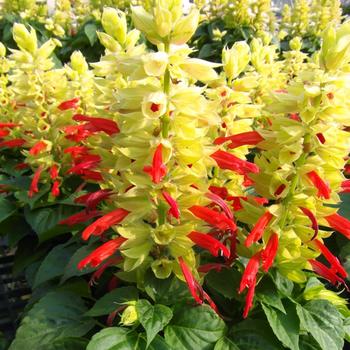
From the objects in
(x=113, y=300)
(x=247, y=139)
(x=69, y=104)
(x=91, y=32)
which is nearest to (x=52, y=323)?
(x=113, y=300)

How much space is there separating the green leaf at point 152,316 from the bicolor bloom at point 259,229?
24cm

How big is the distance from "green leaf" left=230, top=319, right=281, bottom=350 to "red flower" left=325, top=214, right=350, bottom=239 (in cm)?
27

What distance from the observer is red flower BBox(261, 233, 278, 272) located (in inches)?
40.1

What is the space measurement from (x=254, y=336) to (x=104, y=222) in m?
0.43

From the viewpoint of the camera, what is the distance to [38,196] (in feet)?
5.67

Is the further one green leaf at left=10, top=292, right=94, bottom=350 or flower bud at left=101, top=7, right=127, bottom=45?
flower bud at left=101, top=7, right=127, bottom=45

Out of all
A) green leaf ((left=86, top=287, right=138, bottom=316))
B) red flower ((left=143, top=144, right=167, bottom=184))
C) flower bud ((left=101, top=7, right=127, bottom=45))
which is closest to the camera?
red flower ((left=143, top=144, right=167, bottom=184))

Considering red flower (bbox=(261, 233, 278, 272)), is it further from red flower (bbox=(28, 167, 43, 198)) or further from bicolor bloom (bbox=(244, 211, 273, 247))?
red flower (bbox=(28, 167, 43, 198))

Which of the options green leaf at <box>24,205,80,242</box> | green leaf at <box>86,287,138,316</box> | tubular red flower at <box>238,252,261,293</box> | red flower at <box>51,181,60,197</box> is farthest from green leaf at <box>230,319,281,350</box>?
red flower at <box>51,181,60,197</box>

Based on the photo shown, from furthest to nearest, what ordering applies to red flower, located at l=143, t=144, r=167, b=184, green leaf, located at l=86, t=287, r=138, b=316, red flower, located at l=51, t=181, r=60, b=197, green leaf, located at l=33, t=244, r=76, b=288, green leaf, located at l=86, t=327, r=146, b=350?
red flower, located at l=51, t=181, r=60, b=197
green leaf, located at l=33, t=244, r=76, b=288
green leaf, located at l=86, t=287, r=138, b=316
green leaf, located at l=86, t=327, r=146, b=350
red flower, located at l=143, t=144, r=167, b=184

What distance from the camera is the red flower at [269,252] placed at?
3.34 feet

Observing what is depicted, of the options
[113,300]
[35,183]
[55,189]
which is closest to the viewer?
[113,300]

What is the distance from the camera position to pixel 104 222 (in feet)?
3.30

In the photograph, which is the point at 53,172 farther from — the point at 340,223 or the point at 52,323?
the point at 340,223
